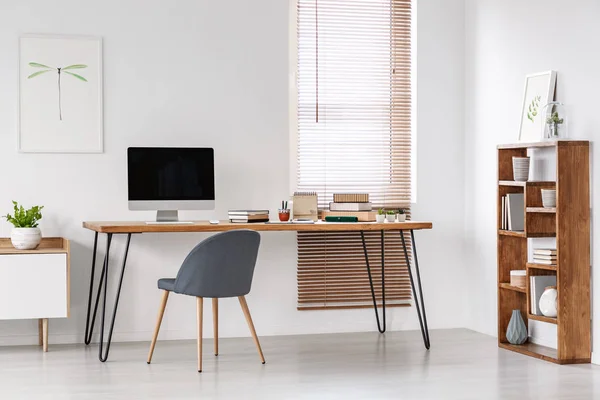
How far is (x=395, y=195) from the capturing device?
6.22 meters

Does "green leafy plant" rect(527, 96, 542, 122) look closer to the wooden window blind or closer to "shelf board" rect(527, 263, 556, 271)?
"shelf board" rect(527, 263, 556, 271)

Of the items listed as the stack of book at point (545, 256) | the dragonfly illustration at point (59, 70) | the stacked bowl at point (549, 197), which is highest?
the dragonfly illustration at point (59, 70)

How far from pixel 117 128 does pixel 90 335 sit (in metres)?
1.39

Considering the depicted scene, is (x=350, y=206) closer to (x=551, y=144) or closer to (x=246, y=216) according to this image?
(x=246, y=216)

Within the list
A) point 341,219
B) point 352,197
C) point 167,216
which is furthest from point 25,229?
point 352,197

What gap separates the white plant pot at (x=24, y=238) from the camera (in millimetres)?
5203

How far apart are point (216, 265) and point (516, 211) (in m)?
1.99

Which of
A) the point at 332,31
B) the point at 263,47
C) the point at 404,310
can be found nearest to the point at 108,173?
the point at 263,47

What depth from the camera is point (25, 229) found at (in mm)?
5215

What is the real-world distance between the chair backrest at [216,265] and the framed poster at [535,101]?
75.2 inches

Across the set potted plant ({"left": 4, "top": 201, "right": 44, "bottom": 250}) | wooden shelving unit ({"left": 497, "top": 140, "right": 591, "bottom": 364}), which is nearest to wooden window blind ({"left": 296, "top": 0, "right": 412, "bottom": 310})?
wooden shelving unit ({"left": 497, "top": 140, "right": 591, "bottom": 364})

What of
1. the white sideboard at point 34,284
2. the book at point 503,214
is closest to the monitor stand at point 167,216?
the white sideboard at point 34,284

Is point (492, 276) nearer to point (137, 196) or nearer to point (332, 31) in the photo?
point (332, 31)

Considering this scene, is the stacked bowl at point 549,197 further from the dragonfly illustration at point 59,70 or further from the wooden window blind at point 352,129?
the dragonfly illustration at point 59,70
